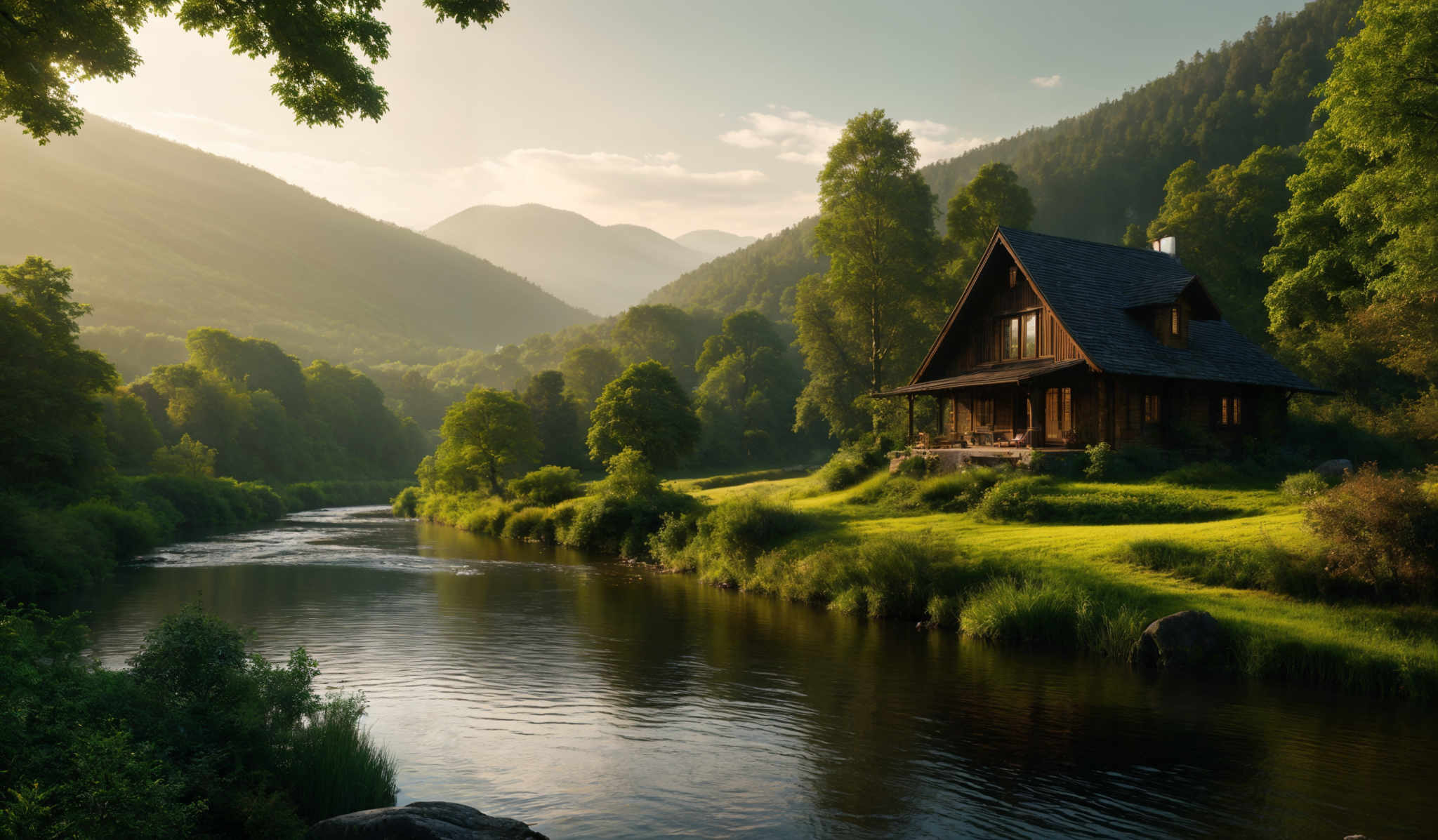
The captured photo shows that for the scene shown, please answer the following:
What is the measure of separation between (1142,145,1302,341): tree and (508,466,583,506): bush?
42.2 m

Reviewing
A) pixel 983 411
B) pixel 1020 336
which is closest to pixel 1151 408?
pixel 1020 336

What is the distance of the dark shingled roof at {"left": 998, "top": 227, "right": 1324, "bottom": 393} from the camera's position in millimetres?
33094

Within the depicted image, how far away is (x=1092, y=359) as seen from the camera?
31594 mm

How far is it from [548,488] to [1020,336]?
3000 cm

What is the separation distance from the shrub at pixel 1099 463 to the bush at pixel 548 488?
31.5 m

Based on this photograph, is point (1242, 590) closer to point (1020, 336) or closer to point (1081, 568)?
point (1081, 568)

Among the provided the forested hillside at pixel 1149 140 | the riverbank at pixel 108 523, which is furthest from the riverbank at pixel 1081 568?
the forested hillside at pixel 1149 140

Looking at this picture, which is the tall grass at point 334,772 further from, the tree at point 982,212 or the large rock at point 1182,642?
the tree at point 982,212

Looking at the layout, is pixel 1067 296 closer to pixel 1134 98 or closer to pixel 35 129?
pixel 35 129

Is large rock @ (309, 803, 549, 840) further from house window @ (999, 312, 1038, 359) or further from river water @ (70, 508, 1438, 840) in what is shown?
house window @ (999, 312, 1038, 359)

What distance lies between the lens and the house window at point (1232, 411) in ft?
119

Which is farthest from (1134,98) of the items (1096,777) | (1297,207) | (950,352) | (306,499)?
(1096,777)

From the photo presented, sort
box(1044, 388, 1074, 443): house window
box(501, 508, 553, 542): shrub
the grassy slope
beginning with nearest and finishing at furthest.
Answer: the grassy slope
box(1044, 388, 1074, 443): house window
box(501, 508, 553, 542): shrub

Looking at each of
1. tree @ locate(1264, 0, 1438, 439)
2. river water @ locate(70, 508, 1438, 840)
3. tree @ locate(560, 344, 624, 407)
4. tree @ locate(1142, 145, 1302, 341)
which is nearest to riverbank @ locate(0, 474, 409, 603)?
river water @ locate(70, 508, 1438, 840)
